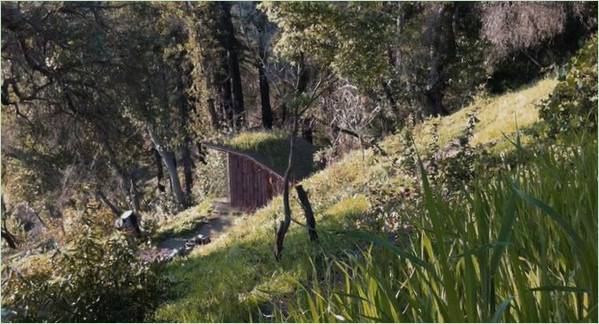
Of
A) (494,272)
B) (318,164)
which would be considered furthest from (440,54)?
(494,272)

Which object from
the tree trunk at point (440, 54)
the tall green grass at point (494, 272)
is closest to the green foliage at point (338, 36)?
the tree trunk at point (440, 54)

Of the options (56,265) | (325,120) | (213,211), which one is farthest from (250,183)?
(56,265)

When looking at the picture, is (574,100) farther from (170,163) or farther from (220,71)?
(170,163)

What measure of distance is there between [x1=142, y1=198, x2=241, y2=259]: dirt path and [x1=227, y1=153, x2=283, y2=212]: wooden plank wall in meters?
0.35

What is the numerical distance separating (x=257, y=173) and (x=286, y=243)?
31.4 feet

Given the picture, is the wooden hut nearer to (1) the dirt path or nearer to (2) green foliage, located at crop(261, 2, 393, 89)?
(1) the dirt path

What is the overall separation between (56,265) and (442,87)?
16.6 meters

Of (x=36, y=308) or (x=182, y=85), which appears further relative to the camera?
(x=182, y=85)

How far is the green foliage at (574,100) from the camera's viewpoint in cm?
597

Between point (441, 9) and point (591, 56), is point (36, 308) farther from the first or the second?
point (441, 9)

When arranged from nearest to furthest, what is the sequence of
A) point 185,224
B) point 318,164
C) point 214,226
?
point 214,226 → point 185,224 → point 318,164

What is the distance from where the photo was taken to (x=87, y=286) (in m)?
7.97

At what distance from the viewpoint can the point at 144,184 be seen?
42.1 m

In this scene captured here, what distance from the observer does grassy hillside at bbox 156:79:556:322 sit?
638 centimetres
